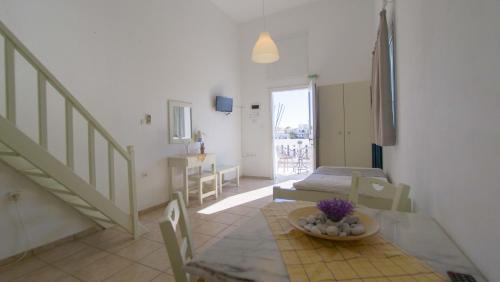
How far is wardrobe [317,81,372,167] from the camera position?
3965 millimetres

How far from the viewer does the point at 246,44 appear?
5.52 m

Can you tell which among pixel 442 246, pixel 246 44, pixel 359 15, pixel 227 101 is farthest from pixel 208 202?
pixel 359 15

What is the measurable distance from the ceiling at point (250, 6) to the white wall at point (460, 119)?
362 cm

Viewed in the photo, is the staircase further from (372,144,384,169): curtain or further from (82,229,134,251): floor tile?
(372,144,384,169): curtain

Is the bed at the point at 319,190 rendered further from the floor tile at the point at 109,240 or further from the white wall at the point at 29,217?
the white wall at the point at 29,217

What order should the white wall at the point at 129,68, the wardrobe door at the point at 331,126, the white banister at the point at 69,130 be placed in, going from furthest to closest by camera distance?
1. the wardrobe door at the point at 331,126
2. the white wall at the point at 129,68
3. the white banister at the point at 69,130

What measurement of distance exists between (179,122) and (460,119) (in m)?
3.57

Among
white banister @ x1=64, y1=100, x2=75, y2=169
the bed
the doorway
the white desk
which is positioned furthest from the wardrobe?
white banister @ x1=64, y1=100, x2=75, y2=169

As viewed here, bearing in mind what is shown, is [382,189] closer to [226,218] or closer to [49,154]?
[226,218]

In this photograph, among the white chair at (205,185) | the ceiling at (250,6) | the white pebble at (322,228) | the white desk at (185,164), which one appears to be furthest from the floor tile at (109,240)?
the ceiling at (250,6)

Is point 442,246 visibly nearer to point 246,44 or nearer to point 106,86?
point 106,86

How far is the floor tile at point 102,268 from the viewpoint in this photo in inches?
74.1

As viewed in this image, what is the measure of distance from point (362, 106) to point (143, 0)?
3724 millimetres

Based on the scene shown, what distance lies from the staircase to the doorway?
3453 millimetres
